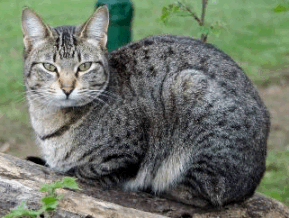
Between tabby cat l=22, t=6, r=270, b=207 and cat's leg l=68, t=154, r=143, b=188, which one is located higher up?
tabby cat l=22, t=6, r=270, b=207

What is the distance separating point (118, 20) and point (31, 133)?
257 centimetres

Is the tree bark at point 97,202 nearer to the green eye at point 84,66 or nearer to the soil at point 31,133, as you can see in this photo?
the green eye at point 84,66

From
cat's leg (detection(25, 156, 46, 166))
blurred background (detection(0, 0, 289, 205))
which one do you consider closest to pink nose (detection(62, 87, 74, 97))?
cat's leg (detection(25, 156, 46, 166))

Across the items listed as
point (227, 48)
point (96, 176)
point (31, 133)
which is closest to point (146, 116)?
point (96, 176)

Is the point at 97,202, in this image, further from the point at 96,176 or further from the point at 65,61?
the point at 65,61

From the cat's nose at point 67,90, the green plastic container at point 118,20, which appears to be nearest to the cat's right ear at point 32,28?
the cat's nose at point 67,90

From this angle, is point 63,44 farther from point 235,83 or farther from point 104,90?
point 235,83

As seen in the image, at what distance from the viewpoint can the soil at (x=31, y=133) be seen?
6268 millimetres

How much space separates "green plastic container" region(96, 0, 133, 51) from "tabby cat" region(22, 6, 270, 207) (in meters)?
0.92

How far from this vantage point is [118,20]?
15.5 ft

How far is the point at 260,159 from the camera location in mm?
3697

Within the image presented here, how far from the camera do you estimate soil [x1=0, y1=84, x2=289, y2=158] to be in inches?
247

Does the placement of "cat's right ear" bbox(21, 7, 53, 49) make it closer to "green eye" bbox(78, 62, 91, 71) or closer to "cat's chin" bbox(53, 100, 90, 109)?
"green eye" bbox(78, 62, 91, 71)

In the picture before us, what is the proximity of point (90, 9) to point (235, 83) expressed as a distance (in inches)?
325
